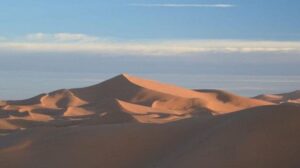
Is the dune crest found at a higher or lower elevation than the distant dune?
lower

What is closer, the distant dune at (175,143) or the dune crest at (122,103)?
the distant dune at (175,143)

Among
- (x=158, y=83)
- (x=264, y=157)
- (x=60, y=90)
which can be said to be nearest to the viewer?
(x=264, y=157)

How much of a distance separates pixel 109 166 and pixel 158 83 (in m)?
29.3

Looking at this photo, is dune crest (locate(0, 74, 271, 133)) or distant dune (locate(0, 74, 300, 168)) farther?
dune crest (locate(0, 74, 271, 133))

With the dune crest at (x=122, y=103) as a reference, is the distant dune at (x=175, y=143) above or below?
above

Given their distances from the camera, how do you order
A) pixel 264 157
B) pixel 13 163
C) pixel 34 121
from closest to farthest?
pixel 264 157 → pixel 13 163 → pixel 34 121

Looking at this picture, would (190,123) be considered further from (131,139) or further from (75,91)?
(75,91)

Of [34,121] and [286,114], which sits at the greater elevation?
[286,114]

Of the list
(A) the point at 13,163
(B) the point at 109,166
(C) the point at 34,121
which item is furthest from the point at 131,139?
(C) the point at 34,121

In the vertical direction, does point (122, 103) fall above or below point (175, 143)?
below

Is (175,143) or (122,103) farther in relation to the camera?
(122,103)

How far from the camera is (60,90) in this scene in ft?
135

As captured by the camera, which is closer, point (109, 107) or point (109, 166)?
point (109, 166)

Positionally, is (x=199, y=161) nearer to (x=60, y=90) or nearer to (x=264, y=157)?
(x=264, y=157)
